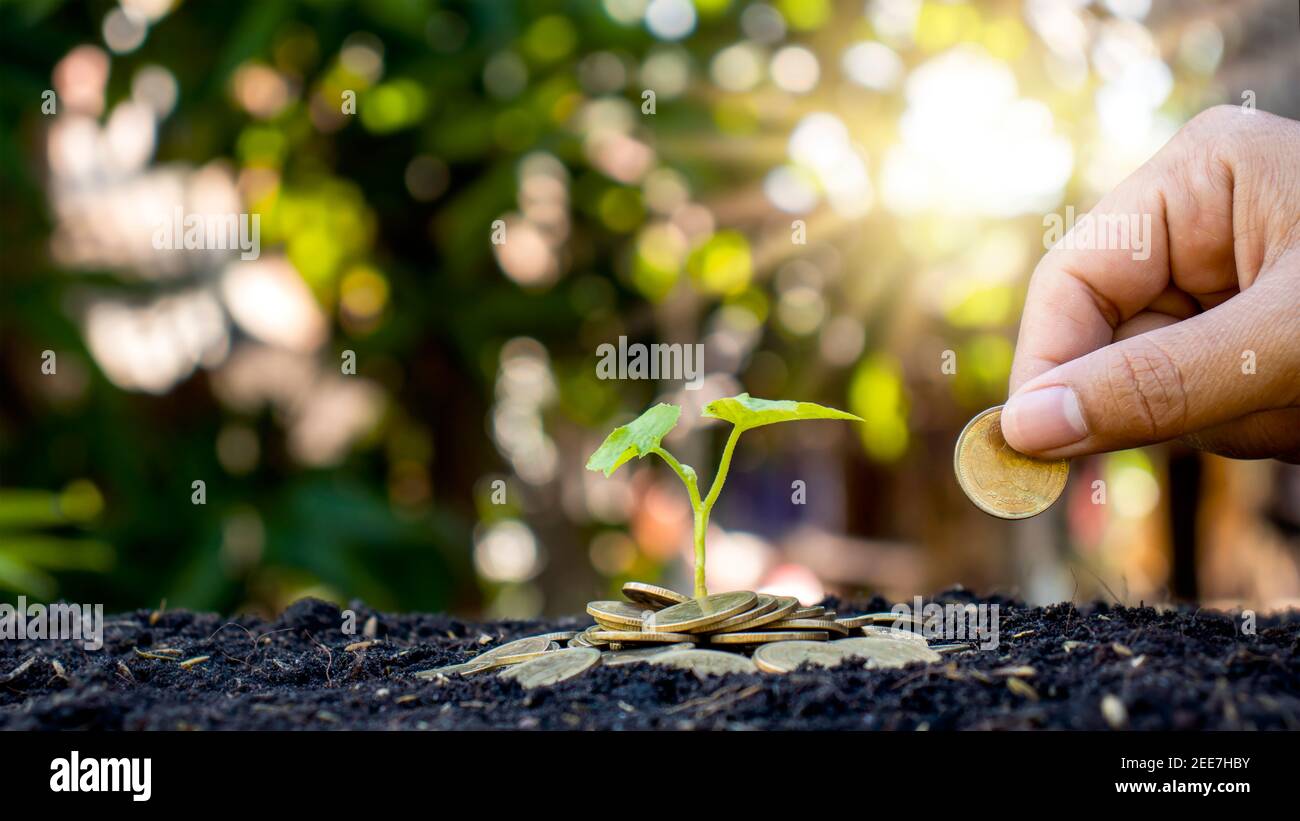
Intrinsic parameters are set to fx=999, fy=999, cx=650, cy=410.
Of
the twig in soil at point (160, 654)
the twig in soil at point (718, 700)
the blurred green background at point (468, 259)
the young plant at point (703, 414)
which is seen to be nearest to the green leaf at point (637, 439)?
the young plant at point (703, 414)

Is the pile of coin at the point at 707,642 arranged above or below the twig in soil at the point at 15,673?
above

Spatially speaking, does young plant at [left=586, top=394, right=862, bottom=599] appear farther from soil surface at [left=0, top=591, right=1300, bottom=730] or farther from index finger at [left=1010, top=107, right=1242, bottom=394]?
index finger at [left=1010, top=107, right=1242, bottom=394]

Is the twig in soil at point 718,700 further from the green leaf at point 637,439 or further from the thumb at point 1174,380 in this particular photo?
the thumb at point 1174,380

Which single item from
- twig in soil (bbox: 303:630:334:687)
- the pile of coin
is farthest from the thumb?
twig in soil (bbox: 303:630:334:687)

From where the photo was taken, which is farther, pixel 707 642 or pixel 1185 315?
pixel 1185 315

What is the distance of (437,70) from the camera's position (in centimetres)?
367

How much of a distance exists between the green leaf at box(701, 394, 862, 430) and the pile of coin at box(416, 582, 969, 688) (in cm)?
26

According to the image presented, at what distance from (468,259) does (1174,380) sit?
9.98 feet

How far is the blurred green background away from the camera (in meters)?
3.46

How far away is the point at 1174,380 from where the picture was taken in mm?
1413

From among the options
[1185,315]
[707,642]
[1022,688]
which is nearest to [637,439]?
[707,642]

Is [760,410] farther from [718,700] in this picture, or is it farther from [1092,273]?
[1092,273]

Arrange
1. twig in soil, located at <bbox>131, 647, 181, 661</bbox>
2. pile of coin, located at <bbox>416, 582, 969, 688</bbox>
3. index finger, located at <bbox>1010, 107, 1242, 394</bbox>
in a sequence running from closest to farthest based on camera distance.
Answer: pile of coin, located at <bbox>416, 582, 969, 688</bbox> < twig in soil, located at <bbox>131, 647, 181, 661</bbox> < index finger, located at <bbox>1010, 107, 1242, 394</bbox>

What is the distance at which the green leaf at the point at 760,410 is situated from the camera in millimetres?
1330
